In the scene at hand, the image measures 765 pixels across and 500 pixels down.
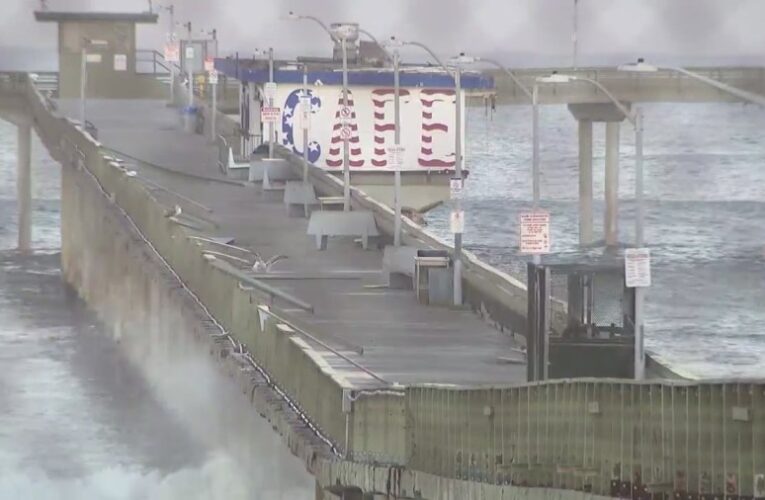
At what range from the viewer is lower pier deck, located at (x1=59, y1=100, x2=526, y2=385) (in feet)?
95.5

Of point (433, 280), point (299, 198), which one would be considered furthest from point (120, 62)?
point (433, 280)

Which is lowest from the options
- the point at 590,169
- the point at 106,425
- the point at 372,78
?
the point at 106,425

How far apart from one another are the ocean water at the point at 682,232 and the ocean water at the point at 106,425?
8.03 m

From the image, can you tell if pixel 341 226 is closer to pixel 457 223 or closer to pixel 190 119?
pixel 457 223

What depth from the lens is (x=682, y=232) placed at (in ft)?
342

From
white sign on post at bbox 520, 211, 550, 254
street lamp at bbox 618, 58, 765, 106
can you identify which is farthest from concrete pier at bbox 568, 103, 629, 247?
street lamp at bbox 618, 58, 765, 106

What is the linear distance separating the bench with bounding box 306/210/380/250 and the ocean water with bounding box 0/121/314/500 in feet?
11.6

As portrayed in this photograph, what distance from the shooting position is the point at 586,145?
97438 mm

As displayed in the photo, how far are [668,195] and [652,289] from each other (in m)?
55.2

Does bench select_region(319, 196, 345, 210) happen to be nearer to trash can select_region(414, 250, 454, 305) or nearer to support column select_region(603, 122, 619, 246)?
trash can select_region(414, 250, 454, 305)

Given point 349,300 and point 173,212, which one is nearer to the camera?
point 349,300

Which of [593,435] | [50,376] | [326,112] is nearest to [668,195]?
[326,112]

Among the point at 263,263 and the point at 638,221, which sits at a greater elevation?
the point at 638,221

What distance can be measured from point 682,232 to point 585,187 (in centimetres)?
1237
